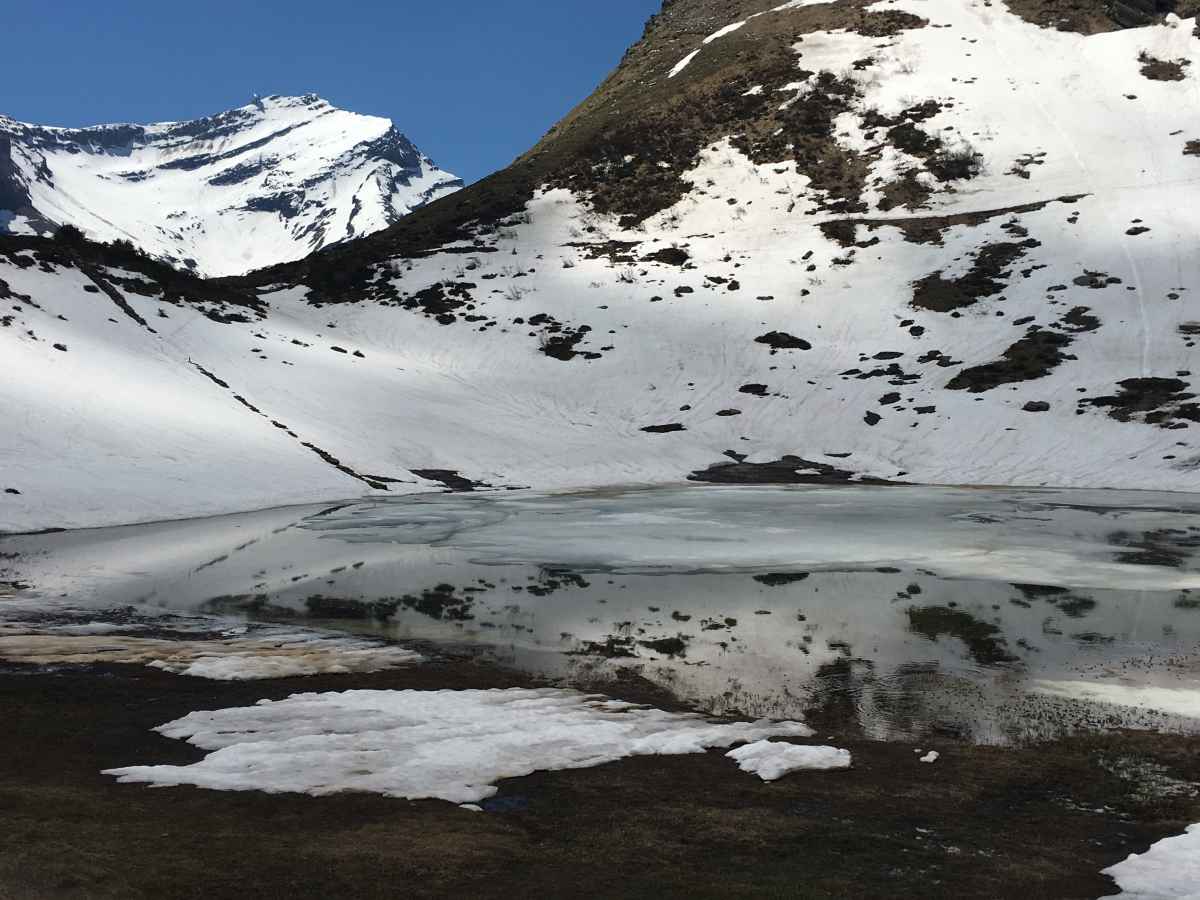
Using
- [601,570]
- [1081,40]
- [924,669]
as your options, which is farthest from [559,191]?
[924,669]

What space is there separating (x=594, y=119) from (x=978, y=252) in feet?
104

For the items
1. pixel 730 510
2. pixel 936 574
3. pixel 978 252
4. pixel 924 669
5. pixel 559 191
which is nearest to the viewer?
pixel 924 669

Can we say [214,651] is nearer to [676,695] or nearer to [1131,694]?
[676,695]

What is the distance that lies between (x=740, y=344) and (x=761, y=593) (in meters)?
32.9

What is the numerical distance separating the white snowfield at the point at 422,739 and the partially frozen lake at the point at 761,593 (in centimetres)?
100

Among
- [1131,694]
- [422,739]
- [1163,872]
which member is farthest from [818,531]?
[1163,872]

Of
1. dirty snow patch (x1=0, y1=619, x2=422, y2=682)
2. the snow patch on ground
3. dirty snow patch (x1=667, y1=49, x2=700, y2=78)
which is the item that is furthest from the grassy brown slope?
the snow patch on ground

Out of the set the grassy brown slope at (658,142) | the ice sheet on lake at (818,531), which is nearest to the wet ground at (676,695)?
the ice sheet on lake at (818,531)

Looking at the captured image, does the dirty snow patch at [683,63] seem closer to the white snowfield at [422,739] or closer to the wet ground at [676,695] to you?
the wet ground at [676,695]

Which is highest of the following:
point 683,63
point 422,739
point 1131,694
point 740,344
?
point 683,63

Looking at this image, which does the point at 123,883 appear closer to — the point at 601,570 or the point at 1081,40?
the point at 601,570

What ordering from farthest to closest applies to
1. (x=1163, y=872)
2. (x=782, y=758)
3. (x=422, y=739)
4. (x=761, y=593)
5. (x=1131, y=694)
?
(x=761, y=593) → (x=1131, y=694) → (x=422, y=739) → (x=782, y=758) → (x=1163, y=872)

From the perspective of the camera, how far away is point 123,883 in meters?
4.41

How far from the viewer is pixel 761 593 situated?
43.8ft
